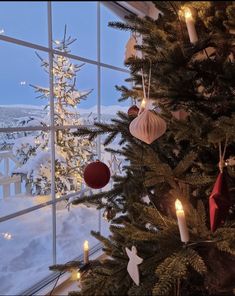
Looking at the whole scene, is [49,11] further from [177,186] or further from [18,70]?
[177,186]

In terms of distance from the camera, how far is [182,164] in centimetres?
85

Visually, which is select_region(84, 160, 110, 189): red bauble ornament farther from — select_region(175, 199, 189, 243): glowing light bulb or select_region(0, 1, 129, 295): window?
select_region(0, 1, 129, 295): window

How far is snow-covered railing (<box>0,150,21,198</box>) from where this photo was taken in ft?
4.41

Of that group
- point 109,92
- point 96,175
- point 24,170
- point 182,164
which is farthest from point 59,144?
point 182,164

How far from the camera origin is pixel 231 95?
0.89 meters

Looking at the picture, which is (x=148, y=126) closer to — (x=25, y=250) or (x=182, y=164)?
(x=182, y=164)

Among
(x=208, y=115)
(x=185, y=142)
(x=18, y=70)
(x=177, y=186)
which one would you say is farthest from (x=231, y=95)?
(x=18, y=70)

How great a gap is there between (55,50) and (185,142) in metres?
0.88

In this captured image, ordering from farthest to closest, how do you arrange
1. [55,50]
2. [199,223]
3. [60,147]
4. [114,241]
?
[60,147]
[55,50]
[114,241]
[199,223]

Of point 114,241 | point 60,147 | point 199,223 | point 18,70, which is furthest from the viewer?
point 60,147

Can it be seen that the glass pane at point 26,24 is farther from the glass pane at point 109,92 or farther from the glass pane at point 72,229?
the glass pane at point 72,229

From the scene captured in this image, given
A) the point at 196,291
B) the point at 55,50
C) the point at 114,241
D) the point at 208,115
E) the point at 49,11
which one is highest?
the point at 49,11

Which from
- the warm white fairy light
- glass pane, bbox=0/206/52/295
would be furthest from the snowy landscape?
the warm white fairy light

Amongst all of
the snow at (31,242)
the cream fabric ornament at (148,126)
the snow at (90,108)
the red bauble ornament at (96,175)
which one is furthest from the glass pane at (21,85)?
the cream fabric ornament at (148,126)
